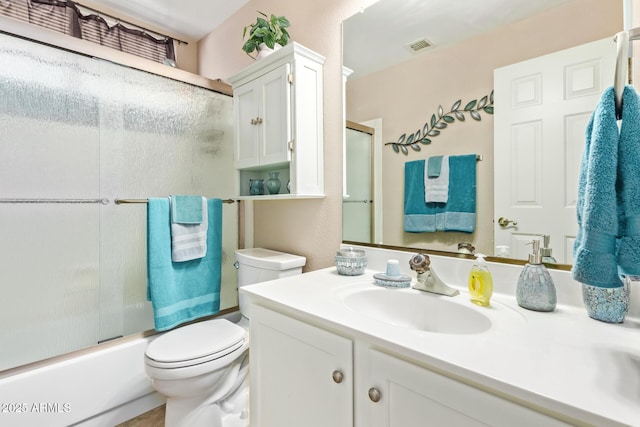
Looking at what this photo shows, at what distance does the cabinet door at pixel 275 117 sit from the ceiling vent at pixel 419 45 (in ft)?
1.82

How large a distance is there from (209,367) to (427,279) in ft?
3.14

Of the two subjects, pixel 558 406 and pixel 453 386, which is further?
pixel 453 386

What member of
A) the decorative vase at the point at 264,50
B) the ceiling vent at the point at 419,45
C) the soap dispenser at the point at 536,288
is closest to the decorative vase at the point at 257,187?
the decorative vase at the point at 264,50

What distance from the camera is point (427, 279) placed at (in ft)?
3.44

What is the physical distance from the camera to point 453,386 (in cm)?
59

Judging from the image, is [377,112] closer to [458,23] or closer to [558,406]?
[458,23]

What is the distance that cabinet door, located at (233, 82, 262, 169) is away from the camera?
5.31 ft

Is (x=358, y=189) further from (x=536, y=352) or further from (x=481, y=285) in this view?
(x=536, y=352)

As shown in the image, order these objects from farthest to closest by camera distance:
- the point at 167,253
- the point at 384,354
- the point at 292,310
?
the point at 167,253 < the point at 292,310 < the point at 384,354

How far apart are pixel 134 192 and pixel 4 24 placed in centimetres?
88

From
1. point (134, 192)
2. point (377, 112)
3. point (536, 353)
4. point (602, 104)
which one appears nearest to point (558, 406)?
point (536, 353)

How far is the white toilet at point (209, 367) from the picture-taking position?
122cm

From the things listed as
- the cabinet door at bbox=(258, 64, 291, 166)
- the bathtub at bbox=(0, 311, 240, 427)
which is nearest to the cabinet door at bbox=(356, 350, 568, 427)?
the cabinet door at bbox=(258, 64, 291, 166)

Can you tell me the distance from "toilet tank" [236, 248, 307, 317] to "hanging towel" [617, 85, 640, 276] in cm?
121
